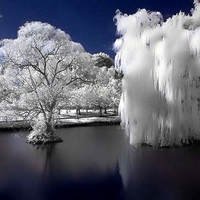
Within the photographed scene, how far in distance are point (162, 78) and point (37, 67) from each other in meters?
6.94

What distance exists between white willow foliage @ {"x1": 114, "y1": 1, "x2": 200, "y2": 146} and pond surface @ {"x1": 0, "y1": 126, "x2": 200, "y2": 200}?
66cm

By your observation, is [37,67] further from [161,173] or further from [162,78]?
[161,173]

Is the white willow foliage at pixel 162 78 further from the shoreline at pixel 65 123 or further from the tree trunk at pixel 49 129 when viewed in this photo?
the shoreline at pixel 65 123

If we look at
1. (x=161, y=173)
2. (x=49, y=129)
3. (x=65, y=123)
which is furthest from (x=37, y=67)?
(x=161, y=173)

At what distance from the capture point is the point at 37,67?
1188 centimetres

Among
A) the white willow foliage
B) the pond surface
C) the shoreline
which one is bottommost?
the pond surface

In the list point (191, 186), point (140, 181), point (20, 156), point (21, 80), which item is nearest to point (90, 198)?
point (140, 181)

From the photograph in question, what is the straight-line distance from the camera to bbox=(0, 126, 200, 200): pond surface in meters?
5.22

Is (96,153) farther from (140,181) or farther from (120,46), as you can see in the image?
(120,46)

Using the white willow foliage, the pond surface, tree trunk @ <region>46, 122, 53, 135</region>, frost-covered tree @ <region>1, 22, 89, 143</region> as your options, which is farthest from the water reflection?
frost-covered tree @ <region>1, 22, 89, 143</region>

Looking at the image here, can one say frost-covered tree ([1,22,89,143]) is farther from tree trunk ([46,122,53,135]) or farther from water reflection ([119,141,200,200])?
water reflection ([119,141,200,200])

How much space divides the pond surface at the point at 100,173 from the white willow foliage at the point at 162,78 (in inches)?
26.1

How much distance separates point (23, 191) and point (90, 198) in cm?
151

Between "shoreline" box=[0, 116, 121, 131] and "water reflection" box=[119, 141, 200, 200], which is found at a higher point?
"shoreline" box=[0, 116, 121, 131]
